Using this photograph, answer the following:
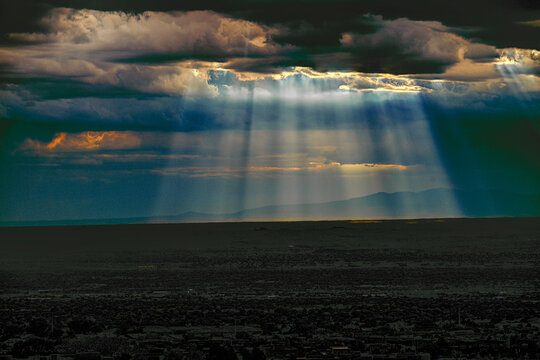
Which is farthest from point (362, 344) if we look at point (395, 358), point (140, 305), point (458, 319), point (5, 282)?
point (5, 282)

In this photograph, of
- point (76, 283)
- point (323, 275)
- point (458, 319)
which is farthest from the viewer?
point (323, 275)

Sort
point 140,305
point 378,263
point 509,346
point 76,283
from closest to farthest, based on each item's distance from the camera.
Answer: point 509,346, point 140,305, point 76,283, point 378,263

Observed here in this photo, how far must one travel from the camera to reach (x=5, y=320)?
39969mm

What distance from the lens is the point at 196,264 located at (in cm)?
8938

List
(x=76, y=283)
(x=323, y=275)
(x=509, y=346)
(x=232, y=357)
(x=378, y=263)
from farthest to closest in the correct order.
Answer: (x=378, y=263) < (x=323, y=275) < (x=76, y=283) < (x=509, y=346) < (x=232, y=357)

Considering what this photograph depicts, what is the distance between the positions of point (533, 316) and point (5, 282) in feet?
147

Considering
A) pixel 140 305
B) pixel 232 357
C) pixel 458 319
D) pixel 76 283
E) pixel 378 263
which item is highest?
pixel 378 263

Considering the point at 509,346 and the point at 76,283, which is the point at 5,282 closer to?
the point at 76,283

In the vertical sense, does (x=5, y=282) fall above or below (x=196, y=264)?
below

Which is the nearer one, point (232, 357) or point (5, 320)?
point (232, 357)

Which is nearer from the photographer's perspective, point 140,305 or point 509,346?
point 509,346

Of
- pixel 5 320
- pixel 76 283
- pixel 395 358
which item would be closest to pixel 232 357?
pixel 395 358

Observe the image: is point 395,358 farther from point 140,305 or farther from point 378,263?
point 378,263

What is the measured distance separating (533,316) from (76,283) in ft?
125
